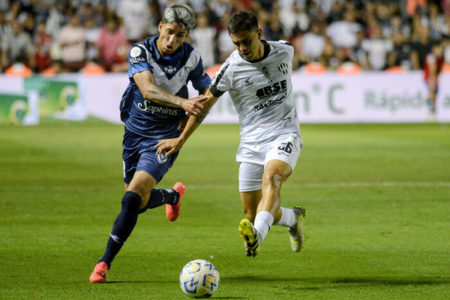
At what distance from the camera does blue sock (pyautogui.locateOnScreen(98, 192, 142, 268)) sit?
6.56 metres

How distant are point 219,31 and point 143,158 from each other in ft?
56.8

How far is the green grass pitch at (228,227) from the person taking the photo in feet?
21.0

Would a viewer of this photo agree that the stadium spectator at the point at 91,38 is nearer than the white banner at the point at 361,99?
No

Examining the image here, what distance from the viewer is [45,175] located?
42.9ft

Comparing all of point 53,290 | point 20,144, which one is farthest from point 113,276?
point 20,144

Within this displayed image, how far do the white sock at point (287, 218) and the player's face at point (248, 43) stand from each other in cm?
135

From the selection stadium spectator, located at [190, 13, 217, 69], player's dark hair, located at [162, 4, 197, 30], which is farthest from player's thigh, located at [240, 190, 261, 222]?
stadium spectator, located at [190, 13, 217, 69]

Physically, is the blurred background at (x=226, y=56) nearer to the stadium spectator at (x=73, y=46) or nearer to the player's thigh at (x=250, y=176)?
the stadium spectator at (x=73, y=46)

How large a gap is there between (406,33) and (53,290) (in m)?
22.3

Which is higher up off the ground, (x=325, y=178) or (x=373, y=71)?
(x=325, y=178)

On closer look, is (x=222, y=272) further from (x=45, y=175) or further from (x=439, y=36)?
(x=439, y=36)

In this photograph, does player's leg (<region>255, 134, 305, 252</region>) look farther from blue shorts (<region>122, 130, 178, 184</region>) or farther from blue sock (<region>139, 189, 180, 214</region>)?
blue sock (<region>139, 189, 180, 214</region>)

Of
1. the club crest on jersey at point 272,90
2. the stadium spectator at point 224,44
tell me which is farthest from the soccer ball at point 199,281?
the stadium spectator at point 224,44

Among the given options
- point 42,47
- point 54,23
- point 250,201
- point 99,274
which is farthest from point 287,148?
point 54,23
